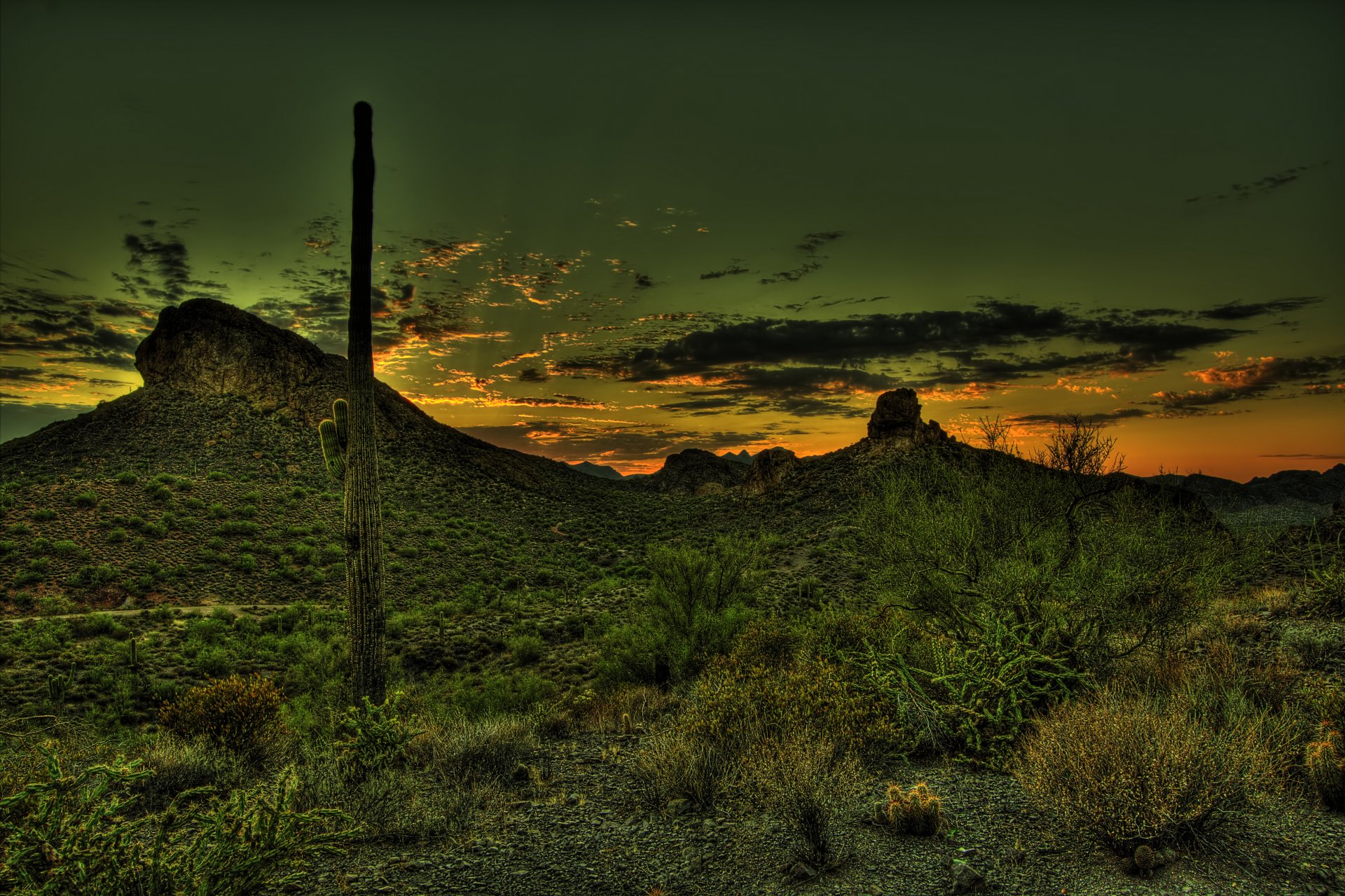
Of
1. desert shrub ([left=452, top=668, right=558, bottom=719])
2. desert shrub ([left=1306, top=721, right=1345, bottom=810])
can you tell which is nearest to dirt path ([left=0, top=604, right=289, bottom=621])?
desert shrub ([left=452, top=668, right=558, bottom=719])

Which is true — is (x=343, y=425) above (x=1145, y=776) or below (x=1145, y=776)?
above

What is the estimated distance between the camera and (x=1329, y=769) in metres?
5.37

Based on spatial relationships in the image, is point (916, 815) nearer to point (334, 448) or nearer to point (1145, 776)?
point (1145, 776)

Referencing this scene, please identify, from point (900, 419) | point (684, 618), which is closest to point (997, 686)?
point (684, 618)

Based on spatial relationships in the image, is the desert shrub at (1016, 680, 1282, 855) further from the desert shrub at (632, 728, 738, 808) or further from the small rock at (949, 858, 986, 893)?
the desert shrub at (632, 728, 738, 808)

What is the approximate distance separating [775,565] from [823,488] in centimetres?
1690

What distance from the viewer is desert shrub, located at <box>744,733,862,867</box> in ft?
17.2

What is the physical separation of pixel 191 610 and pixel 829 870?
28.2 meters

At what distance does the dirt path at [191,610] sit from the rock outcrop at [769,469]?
3642 cm

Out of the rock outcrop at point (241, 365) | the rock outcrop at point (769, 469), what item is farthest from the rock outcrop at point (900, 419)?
the rock outcrop at point (241, 365)

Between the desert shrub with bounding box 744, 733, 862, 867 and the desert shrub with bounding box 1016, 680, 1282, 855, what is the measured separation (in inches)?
63.0

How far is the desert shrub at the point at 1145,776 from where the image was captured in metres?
4.68

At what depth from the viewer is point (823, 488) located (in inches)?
1810

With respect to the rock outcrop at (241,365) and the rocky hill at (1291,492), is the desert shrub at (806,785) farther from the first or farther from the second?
the rock outcrop at (241,365)
